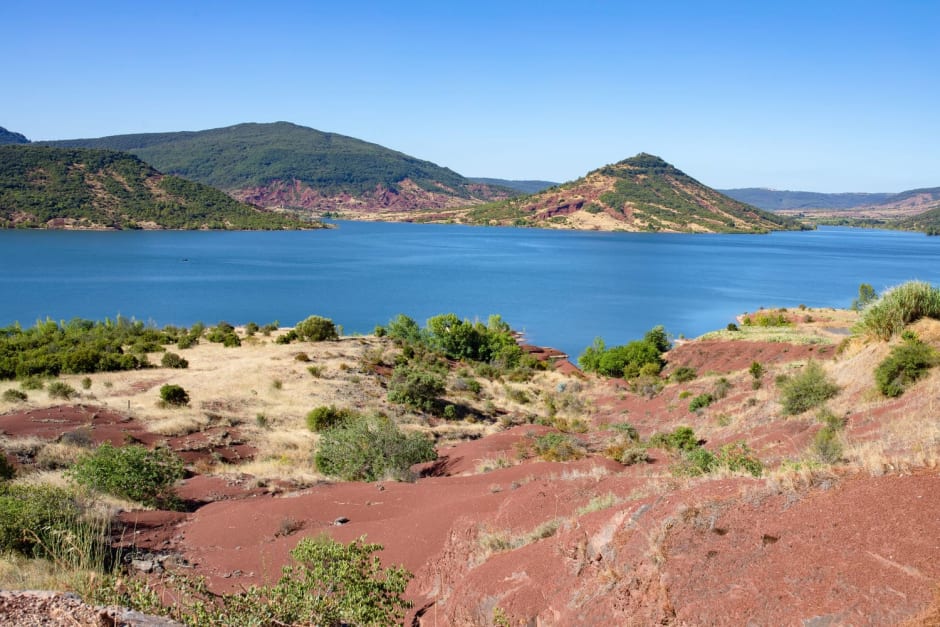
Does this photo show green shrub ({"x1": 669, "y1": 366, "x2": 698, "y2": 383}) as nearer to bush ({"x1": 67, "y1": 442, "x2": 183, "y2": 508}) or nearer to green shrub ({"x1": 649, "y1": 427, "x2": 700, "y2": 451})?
green shrub ({"x1": 649, "y1": 427, "x2": 700, "y2": 451})

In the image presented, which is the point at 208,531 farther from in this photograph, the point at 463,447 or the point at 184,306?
the point at 184,306

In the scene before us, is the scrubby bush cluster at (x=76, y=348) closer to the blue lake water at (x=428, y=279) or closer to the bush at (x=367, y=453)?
the bush at (x=367, y=453)

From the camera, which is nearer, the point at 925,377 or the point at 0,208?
the point at 925,377

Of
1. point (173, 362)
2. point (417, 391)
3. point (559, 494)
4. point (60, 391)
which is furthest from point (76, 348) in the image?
point (559, 494)

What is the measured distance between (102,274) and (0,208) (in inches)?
2817

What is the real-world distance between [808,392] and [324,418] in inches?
613

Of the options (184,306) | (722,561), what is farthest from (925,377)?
(184,306)

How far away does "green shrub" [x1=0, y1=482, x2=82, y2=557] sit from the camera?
7.36 m

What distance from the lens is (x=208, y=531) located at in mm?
10305

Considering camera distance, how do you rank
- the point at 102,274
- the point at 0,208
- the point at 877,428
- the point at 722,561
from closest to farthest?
the point at 722,561, the point at 877,428, the point at 102,274, the point at 0,208

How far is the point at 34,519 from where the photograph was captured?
7.59 metres

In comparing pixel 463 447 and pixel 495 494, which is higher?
pixel 495 494

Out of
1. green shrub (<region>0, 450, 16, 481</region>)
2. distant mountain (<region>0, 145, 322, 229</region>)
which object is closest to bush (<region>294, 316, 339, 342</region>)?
green shrub (<region>0, 450, 16, 481</region>)

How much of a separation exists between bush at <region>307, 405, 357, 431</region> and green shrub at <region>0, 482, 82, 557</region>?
12.8 metres
